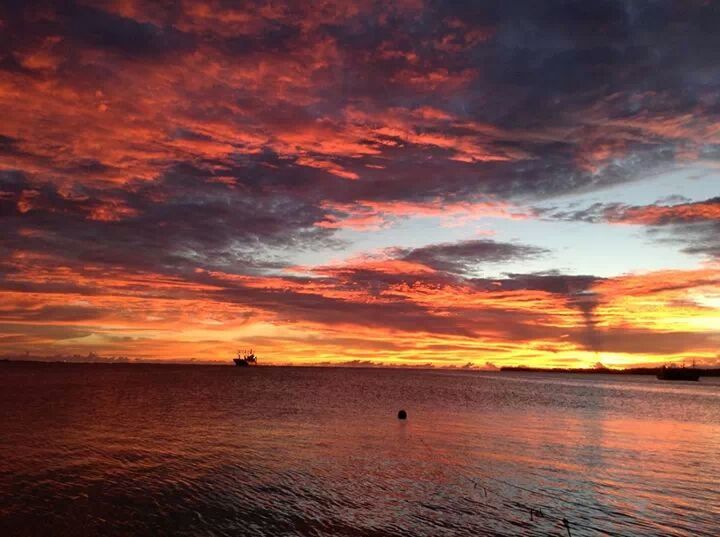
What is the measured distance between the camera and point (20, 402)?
64.3 m

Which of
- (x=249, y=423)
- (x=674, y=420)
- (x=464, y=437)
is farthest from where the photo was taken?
(x=674, y=420)

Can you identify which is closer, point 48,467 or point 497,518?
point 497,518

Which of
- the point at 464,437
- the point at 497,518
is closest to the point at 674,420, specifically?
the point at 464,437

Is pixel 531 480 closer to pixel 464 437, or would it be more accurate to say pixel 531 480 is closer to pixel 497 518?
pixel 497 518

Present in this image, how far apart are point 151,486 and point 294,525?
9.35 meters

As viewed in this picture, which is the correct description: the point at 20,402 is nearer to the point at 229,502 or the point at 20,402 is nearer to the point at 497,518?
the point at 229,502

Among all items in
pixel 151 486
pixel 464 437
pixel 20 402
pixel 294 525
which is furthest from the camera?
pixel 20 402

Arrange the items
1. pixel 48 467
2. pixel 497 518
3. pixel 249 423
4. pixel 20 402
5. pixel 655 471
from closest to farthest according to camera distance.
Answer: pixel 497 518 → pixel 48 467 → pixel 655 471 → pixel 249 423 → pixel 20 402

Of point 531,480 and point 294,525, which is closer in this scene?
point 294,525

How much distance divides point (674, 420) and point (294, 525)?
66730mm

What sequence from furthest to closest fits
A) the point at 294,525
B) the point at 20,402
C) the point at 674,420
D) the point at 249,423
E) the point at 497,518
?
1. the point at 674,420
2. the point at 20,402
3. the point at 249,423
4. the point at 497,518
5. the point at 294,525

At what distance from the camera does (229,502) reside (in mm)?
23719

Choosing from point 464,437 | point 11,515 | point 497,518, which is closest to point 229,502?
point 11,515

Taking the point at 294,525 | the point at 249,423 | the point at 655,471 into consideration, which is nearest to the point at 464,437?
the point at 655,471
